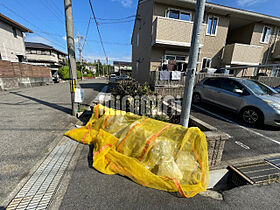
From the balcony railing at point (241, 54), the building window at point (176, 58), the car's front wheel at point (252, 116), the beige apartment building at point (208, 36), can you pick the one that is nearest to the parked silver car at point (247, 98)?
the car's front wheel at point (252, 116)

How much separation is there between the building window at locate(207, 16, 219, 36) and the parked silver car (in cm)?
652

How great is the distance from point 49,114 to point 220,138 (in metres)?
5.63

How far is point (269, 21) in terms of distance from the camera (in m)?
9.97

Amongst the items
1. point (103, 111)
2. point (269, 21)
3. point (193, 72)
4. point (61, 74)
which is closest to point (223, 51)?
point (269, 21)

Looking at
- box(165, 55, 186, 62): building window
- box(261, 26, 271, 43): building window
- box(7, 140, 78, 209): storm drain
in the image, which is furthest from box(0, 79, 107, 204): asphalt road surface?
box(261, 26, 271, 43): building window

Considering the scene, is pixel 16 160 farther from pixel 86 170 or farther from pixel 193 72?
pixel 193 72

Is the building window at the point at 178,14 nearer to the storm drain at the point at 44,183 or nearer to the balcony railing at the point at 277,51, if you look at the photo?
the balcony railing at the point at 277,51

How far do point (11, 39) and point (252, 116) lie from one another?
24.2 m

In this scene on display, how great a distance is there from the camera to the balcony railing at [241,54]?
30.4ft

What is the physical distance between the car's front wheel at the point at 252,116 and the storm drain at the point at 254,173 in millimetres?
2058

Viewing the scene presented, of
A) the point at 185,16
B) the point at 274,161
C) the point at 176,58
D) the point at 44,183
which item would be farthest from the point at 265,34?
the point at 44,183

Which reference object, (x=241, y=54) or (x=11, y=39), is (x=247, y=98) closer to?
(x=241, y=54)

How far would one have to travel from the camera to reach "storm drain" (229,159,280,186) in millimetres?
1996

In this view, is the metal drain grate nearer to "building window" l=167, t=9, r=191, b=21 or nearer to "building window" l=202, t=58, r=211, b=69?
"building window" l=202, t=58, r=211, b=69
